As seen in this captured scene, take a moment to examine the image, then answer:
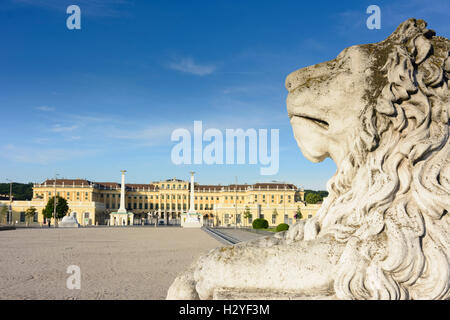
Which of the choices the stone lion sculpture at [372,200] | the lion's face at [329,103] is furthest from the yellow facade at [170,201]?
the stone lion sculpture at [372,200]

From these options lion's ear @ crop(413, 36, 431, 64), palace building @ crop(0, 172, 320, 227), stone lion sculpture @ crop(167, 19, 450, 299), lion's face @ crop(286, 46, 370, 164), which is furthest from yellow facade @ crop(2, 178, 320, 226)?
→ lion's ear @ crop(413, 36, 431, 64)

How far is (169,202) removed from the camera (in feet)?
336

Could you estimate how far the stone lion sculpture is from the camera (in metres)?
1.92

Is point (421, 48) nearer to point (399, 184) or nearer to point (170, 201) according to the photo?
point (399, 184)

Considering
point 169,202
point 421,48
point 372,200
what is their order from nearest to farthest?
point 372,200 < point 421,48 < point 169,202

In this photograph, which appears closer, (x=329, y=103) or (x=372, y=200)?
(x=372, y=200)

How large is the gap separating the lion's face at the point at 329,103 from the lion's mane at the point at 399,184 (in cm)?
7

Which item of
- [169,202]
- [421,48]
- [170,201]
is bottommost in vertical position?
[169,202]

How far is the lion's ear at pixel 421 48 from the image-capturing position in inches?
87.2

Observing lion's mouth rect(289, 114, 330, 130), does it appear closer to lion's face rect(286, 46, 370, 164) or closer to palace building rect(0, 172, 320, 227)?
lion's face rect(286, 46, 370, 164)

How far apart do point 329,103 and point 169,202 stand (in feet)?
334

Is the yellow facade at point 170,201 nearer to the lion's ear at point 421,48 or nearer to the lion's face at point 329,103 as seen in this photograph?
the lion's face at point 329,103

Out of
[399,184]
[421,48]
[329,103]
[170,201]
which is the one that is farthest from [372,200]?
[170,201]
